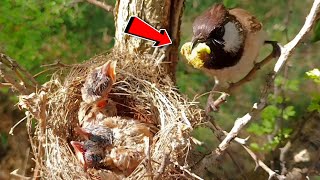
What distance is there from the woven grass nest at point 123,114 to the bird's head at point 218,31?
15cm

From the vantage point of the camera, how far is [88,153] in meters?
1.34

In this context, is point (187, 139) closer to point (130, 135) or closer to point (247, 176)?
point (130, 135)

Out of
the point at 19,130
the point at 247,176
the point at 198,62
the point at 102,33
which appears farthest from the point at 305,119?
the point at 19,130

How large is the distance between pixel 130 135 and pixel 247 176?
44 cm

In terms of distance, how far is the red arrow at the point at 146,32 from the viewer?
1.40 m

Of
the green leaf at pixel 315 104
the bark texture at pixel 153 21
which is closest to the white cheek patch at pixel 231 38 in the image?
the bark texture at pixel 153 21

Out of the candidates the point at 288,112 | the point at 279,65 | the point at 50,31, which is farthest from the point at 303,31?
the point at 50,31

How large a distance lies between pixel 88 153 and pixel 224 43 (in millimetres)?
487

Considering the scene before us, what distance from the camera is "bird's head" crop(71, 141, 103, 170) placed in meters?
1.33

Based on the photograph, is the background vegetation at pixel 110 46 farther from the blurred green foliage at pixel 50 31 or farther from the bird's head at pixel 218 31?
the bird's head at pixel 218 31

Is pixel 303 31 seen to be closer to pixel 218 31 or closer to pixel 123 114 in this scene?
pixel 218 31

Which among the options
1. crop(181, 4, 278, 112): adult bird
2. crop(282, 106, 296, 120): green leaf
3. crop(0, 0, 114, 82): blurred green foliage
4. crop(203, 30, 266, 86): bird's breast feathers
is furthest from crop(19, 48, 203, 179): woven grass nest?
A: crop(282, 106, 296, 120): green leaf

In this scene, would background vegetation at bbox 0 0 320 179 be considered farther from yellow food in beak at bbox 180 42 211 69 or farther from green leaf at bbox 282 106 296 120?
yellow food in beak at bbox 180 42 211 69

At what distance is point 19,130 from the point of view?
2.33 m
